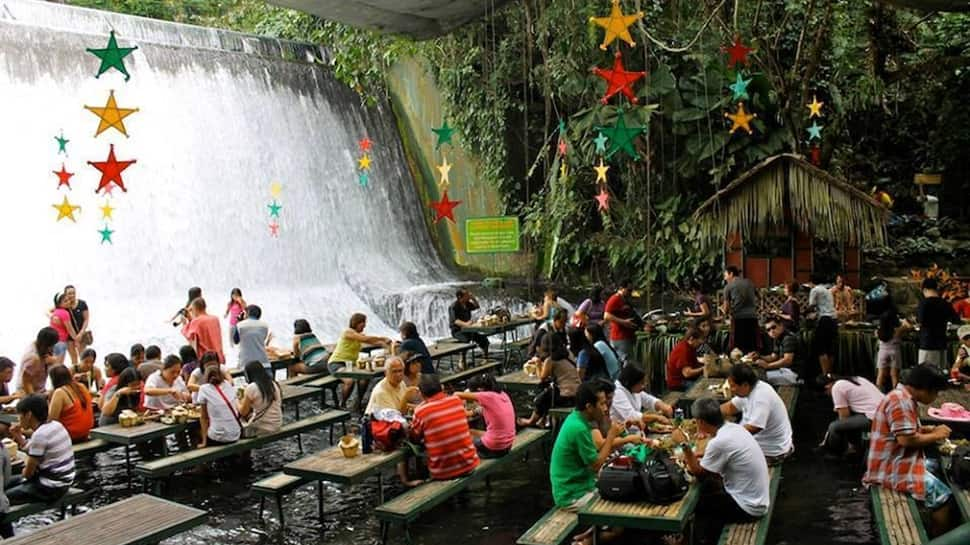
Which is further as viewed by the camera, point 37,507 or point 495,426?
point 495,426

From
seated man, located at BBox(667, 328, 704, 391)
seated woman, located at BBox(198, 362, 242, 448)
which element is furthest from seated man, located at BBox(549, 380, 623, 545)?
seated man, located at BBox(667, 328, 704, 391)

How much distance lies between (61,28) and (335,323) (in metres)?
8.47

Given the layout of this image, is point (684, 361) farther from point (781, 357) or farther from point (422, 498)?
point (422, 498)

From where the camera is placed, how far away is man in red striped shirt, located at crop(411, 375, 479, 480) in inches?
260

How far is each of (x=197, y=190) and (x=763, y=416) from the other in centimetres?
1389

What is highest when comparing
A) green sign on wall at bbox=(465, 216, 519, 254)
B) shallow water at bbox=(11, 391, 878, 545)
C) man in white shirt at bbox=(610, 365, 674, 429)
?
green sign on wall at bbox=(465, 216, 519, 254)

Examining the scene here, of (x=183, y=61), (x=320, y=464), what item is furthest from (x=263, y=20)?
(x=320, y=464)

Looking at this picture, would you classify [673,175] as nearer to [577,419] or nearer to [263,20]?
[577,419]

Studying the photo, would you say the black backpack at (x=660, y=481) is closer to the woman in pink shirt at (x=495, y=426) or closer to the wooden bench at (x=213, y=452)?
the woman in pink shirt at (x=495, y=426)

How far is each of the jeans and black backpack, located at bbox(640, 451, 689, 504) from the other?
326cm

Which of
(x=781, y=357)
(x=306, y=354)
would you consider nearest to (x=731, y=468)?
(x=781, y=357)

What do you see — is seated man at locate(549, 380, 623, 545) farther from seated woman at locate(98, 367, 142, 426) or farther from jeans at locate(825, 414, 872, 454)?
seated woman at locate(98, 367, 142, 426)

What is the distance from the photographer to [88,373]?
986cm

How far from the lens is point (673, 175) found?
17953mm
